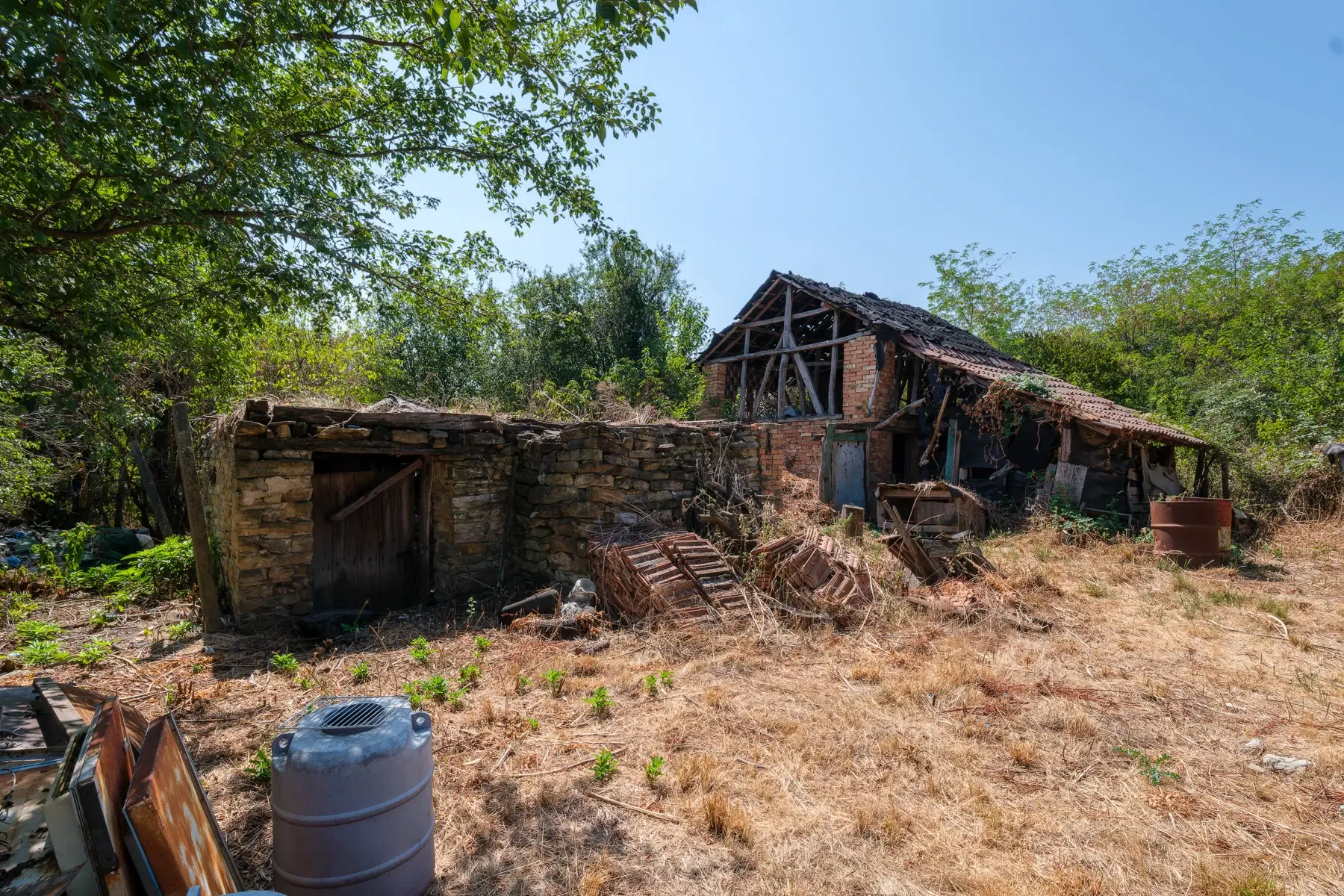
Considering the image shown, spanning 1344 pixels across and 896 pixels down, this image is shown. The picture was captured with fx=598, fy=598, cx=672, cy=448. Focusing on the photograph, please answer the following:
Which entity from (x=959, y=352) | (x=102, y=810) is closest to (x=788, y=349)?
(x=959, y=352)

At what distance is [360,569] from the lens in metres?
6.49

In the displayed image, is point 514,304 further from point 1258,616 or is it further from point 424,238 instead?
point 1258,616

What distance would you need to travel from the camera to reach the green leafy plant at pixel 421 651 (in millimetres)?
4844

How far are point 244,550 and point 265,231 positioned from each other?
2905 mm

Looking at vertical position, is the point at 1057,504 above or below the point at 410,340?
below

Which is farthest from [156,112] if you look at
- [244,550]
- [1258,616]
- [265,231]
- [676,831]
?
[1258,616]

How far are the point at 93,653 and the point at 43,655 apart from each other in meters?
0.32

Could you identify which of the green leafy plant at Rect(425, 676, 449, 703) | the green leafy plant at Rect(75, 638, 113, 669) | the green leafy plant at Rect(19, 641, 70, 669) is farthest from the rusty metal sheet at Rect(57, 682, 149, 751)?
the green leafy plant at Rect(19, 641, 70, 669)

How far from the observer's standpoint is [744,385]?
50.0 feet

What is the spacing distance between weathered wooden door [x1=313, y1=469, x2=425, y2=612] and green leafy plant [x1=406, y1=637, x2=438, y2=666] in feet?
4.28

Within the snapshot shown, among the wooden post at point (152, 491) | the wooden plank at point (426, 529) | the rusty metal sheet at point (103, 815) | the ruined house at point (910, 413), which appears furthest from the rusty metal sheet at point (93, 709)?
the wooden post at point (152, 491)

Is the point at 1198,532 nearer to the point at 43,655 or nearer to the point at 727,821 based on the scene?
the point at 727,821

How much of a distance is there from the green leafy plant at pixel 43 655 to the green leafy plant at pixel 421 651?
261cm

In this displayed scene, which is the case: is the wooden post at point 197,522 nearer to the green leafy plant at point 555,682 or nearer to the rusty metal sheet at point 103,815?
the green leafy plant at point 555,682
